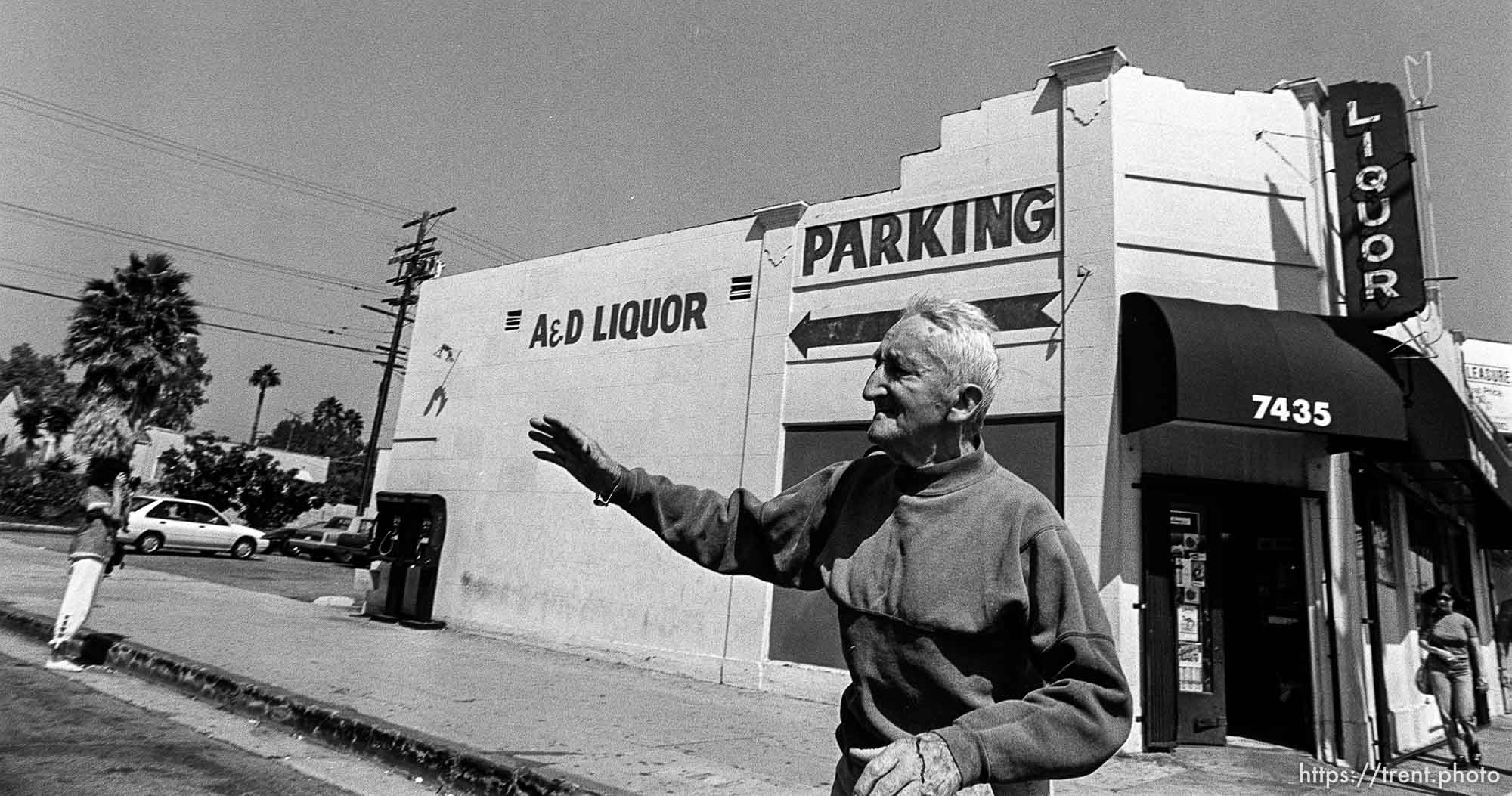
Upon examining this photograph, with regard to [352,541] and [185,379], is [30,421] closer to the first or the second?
[185,379]

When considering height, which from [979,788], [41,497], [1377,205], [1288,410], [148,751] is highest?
[1377,205]

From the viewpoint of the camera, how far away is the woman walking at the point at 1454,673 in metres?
8.43

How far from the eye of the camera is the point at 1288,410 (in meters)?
7.18

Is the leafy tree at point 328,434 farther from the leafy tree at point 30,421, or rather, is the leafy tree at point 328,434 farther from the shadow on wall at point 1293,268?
the shadow on wall at point 1293,268

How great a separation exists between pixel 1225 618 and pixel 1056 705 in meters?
8.28

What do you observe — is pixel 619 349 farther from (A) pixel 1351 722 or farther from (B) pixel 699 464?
(A) pixel 1351 722

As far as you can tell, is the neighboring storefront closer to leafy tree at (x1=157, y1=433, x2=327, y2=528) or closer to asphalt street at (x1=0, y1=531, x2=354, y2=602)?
asphalt street at (x1=0, y1=531, x2=354, y2=602)

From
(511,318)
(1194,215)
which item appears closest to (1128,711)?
(1194,215)

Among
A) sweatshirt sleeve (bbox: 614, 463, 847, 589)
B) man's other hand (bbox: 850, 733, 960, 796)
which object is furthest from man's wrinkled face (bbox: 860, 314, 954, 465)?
man's other hand (bbox: 850, 733, 960, 796)

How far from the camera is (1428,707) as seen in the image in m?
9.62

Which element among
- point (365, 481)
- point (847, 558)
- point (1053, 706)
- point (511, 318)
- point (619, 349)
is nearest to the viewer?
point (1053, 706)

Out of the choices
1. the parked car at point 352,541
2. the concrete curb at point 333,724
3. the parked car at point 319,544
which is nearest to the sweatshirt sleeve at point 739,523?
the concrete curb at point 333,724

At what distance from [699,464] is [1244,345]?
5.92 metres

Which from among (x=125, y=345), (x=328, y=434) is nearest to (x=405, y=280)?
(x=125, y=345)
